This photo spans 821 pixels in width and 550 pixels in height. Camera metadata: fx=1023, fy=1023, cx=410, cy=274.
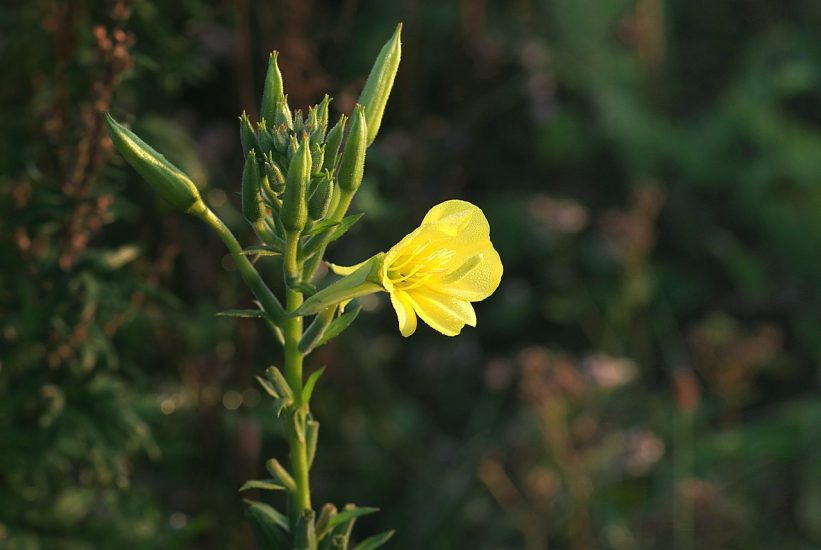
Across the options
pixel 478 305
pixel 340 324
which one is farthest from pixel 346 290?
pixel 478 305

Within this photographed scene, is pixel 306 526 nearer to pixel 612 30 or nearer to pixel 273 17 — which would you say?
pixel 273 17

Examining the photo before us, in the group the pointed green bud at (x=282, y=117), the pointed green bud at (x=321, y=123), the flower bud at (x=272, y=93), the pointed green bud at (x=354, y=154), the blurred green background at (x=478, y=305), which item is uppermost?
the flower bud at (x=272, y=93)

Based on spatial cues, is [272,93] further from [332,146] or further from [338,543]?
[338,543]

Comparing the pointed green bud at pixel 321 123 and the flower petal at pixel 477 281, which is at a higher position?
the pointed green bud at pixel 321 123

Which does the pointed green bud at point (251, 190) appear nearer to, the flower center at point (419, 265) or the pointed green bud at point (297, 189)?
the pointed green bud at point (297, 189)

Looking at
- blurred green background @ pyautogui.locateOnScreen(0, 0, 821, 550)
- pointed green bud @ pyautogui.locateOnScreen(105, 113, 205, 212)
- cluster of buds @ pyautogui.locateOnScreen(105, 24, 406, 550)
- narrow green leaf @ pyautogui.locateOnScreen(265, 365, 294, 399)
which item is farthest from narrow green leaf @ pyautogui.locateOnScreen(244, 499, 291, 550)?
blurred green background @ pyautogui.locateOnScreen(0, 0, 821, 550)

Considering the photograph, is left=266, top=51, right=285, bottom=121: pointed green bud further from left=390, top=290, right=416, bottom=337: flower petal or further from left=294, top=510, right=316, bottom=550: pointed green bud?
left=294, top=510, right=316, bottom=550: pointed green bud

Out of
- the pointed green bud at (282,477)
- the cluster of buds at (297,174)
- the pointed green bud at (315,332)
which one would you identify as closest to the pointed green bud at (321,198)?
the cluster of buds at (297,174)
